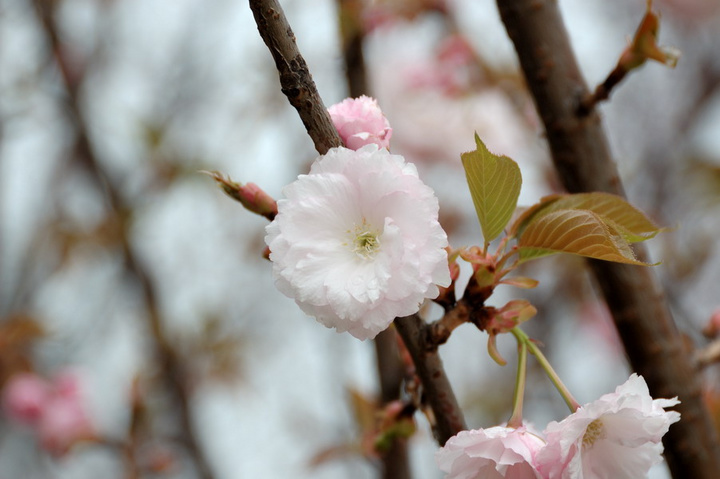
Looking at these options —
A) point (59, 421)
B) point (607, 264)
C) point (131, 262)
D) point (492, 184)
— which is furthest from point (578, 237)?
point (59, 421)

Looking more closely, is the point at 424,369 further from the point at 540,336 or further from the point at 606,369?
the point at 606,369

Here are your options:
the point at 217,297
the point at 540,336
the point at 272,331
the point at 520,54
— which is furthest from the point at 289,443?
the point at 520,54

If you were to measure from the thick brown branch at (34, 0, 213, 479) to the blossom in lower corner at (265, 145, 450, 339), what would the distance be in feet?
4.92

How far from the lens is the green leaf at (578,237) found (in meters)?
0.48

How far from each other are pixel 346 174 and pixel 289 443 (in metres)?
3.45

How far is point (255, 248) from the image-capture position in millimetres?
2814

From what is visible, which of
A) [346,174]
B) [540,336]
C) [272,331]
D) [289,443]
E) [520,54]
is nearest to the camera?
[346,174]

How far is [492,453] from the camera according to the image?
1.56 ft

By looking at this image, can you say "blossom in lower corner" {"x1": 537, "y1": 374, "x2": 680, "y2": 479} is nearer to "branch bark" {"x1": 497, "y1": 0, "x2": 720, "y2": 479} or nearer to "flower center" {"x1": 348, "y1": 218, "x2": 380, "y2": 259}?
"flower center" {"x1": 348, "y1": 218, "x2": 380, "y2": 259}

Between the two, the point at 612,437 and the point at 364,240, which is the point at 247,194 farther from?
the point at 612,437

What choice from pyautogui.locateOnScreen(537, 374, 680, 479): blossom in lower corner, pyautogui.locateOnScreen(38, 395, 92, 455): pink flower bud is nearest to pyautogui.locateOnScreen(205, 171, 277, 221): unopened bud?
pyautogui.locateOnScreen(537, 374, 680, 479): blossom in lower corner

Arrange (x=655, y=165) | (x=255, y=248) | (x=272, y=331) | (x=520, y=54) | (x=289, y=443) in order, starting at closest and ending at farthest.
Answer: (x=520, y=54) → (x=655, y=165) → (x=255, y=248) → (x=272, y=331) → (x=289, y=443)

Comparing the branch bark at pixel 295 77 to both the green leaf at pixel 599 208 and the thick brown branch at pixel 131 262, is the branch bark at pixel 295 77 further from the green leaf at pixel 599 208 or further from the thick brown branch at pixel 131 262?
the thick brown branch at pixel 131 262

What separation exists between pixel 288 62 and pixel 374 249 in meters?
0.14
